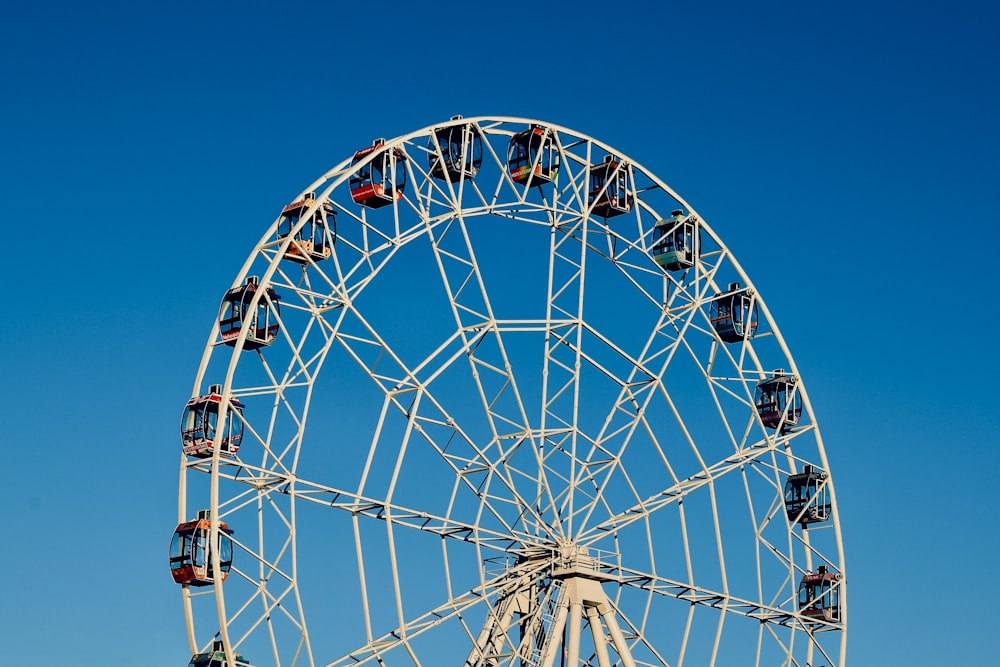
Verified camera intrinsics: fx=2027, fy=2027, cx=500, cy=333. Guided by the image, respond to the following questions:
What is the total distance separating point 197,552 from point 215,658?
214 centimetres

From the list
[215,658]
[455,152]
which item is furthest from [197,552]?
[455,152]

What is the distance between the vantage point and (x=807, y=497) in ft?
171

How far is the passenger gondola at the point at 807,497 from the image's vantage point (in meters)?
52.0

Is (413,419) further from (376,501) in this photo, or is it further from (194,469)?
(194,469)

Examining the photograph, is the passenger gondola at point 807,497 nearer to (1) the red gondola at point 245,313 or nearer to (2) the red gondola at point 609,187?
(2) the red gondola at point 609,187

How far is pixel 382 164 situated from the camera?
4512 centimetres

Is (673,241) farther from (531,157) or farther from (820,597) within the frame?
(820,597)

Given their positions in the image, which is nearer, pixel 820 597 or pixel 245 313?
pixel 245 313

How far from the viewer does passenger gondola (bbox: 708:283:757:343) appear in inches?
2016

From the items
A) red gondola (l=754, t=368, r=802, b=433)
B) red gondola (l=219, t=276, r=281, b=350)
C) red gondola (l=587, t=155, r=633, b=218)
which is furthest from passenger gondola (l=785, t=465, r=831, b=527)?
red gondola (l=219, t=276, r=281, b=350)

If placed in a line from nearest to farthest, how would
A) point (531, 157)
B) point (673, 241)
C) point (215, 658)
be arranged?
point (215, 658), point (531, 157), point (673, 241)

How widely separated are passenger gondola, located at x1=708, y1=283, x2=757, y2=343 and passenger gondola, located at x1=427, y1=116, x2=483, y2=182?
8229mm

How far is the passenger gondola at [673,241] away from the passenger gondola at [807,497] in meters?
6.30

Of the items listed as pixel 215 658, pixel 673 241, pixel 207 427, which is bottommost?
pixel 215 658
